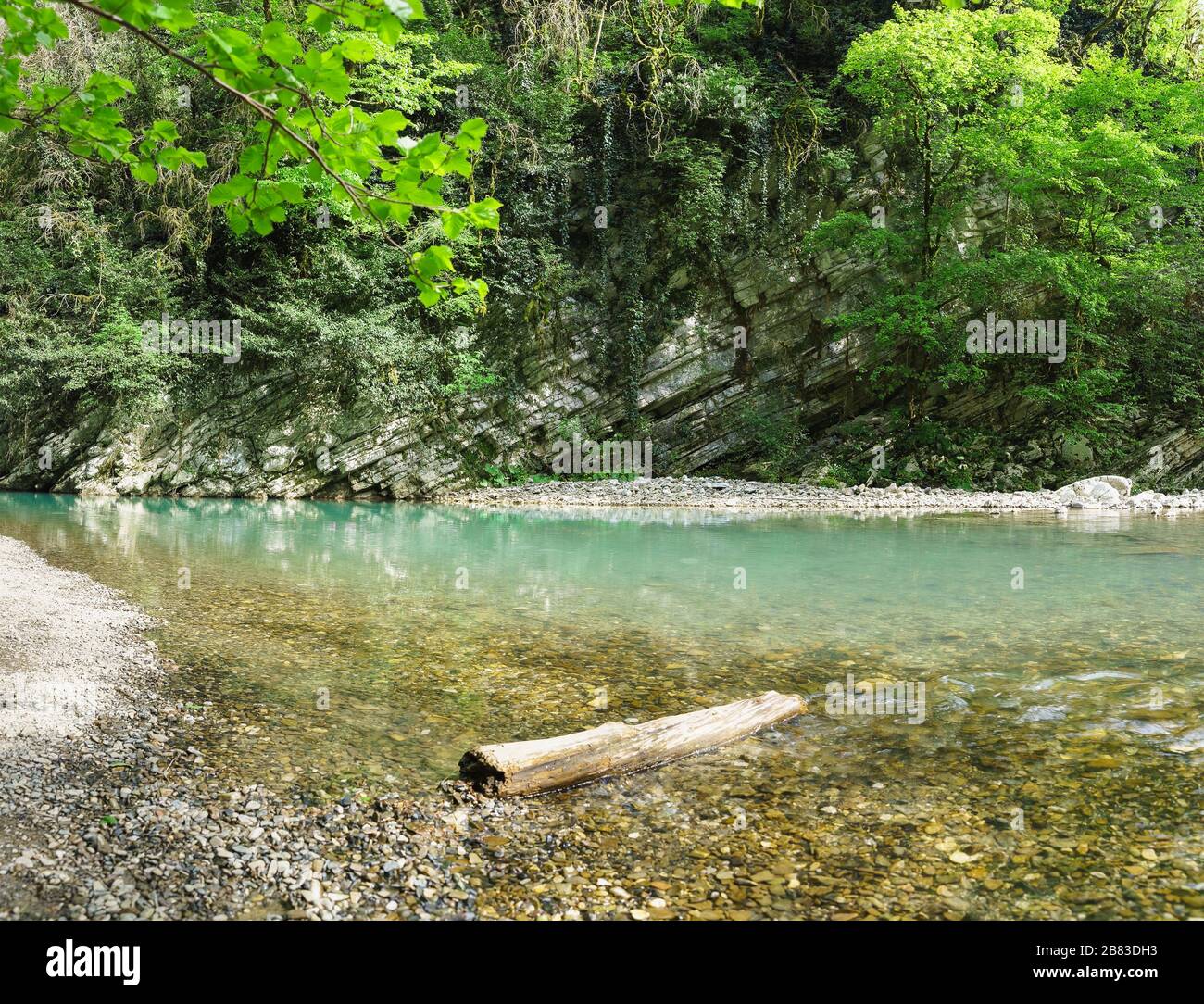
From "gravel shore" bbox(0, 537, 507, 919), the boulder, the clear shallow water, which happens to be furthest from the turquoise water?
the boulder

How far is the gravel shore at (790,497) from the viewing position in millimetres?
18750

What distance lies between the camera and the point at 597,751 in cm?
387

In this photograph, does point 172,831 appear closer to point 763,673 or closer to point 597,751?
point 597,751

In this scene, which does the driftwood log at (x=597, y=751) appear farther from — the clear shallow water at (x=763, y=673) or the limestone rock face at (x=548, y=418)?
the limestone rock face at (x=548, y=418)

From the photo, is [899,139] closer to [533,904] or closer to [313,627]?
[313,627]

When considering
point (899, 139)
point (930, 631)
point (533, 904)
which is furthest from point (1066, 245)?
point (533, 904)

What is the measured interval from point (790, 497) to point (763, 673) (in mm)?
15070

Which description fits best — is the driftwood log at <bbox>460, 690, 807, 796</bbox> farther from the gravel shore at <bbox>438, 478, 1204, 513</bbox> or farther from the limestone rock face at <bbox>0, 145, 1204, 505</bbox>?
the limestone rock face at <bbox>0, 145, 1204, 505</bbox>

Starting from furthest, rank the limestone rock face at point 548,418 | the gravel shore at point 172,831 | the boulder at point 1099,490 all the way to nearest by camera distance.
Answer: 1. the limestone rock face at point 548,418
2. the boulder at point 1099,490
3. the gravel shore at point 172,831

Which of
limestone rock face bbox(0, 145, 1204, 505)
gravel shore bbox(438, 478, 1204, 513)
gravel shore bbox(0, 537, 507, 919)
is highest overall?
limestone rock face bbox(0, 145, 1204, 505)

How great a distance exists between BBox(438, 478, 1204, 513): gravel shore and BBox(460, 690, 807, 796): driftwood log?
15.0 meters

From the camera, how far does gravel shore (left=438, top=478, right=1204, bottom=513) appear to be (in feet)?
61.5

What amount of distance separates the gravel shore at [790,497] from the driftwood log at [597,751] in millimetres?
15006

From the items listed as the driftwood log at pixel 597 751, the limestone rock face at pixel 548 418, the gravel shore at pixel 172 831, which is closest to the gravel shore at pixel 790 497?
the limestone rock face at pixel 548 418
